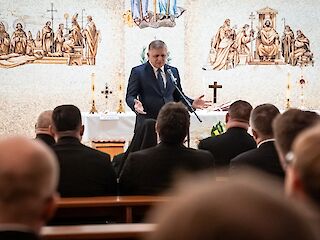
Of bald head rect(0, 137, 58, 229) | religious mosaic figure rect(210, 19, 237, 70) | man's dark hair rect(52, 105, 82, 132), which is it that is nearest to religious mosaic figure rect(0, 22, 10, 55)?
religious mosaic figure rect(210, 19, 237, 70)

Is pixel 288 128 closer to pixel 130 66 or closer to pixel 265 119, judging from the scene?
pixel 265 119

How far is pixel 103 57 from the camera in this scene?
11656mm

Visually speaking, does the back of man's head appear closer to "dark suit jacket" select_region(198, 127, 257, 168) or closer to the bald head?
"dark suit jacket" select_region(198, 127, 257, 168)

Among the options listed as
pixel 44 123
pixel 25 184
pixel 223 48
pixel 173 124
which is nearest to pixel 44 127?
pixel 44 123

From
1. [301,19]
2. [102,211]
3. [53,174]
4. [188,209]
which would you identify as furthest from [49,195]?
[301,19]

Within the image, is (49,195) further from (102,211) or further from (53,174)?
(102,211)

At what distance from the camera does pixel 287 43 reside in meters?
12.0

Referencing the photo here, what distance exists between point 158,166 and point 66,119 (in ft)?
2.79

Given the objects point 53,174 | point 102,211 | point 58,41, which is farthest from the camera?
point 58,41

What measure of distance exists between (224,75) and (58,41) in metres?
3.24

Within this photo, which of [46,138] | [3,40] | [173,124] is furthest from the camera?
[3,40]

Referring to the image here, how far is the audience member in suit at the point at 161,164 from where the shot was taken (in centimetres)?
420

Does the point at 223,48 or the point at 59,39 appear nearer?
the point at 59,39

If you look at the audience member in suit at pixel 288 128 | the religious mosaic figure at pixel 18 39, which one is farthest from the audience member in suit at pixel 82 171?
the religious mosaic figure at pixel 18 39
